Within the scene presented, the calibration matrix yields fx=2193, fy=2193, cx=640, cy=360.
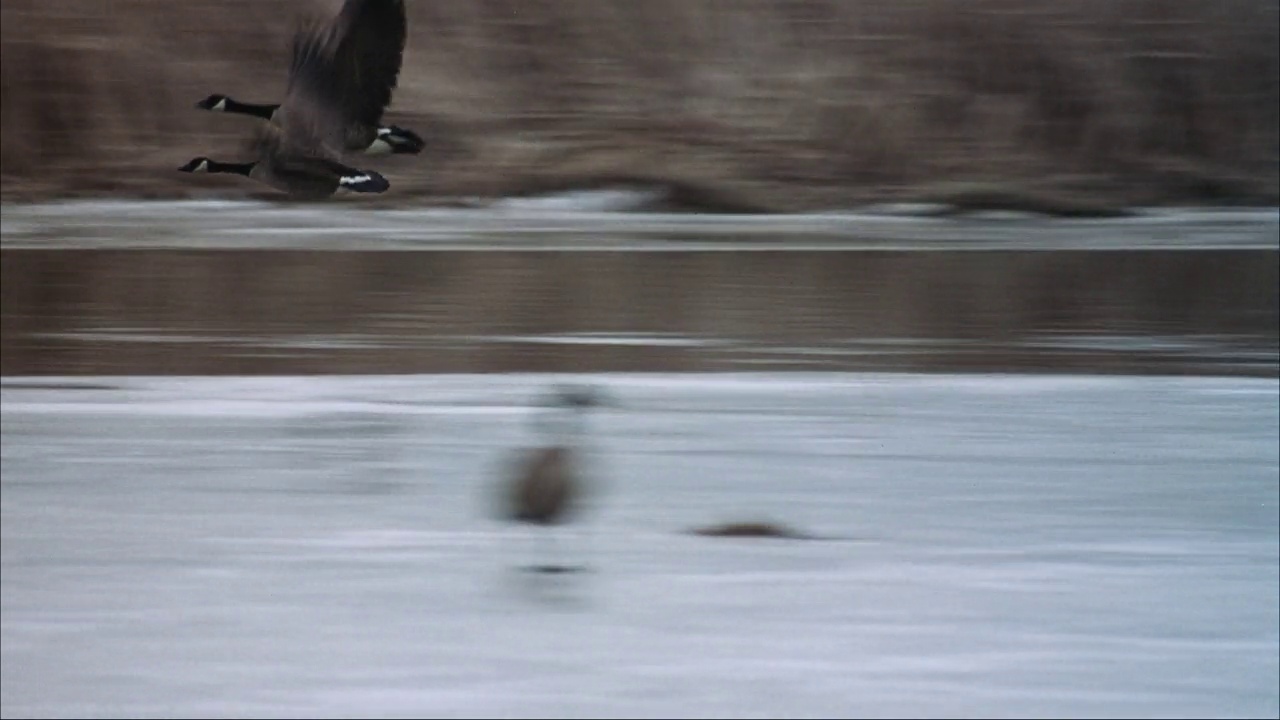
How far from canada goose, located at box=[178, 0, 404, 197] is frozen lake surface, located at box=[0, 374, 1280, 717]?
0.89 m

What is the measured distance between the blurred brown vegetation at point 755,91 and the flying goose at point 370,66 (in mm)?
15437

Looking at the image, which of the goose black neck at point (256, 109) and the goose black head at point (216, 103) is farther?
the goose black head at point (216, 103)

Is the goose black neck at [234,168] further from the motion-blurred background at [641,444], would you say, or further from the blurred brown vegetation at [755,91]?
the blurred brown vegetation at [755,91]

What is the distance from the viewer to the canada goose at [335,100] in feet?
11.7

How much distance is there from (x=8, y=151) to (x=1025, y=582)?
709 inches

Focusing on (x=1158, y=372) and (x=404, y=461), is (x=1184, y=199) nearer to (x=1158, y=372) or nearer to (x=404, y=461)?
(x=1158, y=372)

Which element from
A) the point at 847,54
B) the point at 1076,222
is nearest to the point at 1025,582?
the point at 1076,222

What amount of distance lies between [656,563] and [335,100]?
1.40m

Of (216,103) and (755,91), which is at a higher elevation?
(755,91)

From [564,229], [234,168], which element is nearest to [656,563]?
[234,168]

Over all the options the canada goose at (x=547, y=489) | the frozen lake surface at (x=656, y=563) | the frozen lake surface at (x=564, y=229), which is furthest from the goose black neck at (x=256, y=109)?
the frozen lake surface at (x=564, y=229)

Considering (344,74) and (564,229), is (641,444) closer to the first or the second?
(344,74)

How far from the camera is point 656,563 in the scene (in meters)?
4.66

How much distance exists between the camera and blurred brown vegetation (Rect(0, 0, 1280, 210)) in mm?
20219
